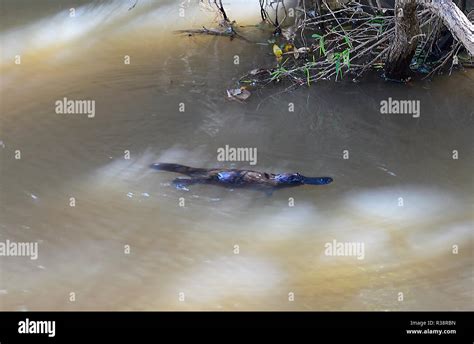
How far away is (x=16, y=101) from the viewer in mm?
6348

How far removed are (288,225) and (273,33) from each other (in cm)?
373

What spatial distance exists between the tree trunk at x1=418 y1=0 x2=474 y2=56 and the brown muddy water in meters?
1.16

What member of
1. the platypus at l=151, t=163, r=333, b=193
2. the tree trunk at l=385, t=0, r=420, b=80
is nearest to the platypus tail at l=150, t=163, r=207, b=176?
the platypus at l=151, t=163, r=333, b=193

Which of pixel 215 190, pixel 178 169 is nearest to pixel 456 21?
pixel 215 190

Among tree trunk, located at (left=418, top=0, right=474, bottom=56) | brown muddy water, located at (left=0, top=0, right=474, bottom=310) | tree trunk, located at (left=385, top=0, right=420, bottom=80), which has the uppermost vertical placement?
tree trunk, located at (left=385, top=0, right=420, bottom=80)

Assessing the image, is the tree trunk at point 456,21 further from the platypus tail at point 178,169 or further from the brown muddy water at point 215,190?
the platypus tail at point 178,169

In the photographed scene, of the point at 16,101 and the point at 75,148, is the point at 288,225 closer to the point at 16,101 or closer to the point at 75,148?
the point at 75,148

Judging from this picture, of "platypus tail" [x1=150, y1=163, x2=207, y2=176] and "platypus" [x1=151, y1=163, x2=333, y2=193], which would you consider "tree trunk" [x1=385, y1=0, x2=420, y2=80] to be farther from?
"platypus tail" [x1=150, y1=163, x2=207, y2=176]

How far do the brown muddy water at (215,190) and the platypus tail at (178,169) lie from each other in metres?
0.11

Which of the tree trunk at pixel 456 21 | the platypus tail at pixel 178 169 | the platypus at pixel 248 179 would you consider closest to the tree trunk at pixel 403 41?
the tree trunk at pixel 456 21

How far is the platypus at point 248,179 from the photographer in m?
5.13

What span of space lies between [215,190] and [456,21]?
8.24 feet

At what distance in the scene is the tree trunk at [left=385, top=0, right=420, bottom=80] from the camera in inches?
232

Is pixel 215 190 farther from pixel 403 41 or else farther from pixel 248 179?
pixel 403 41
